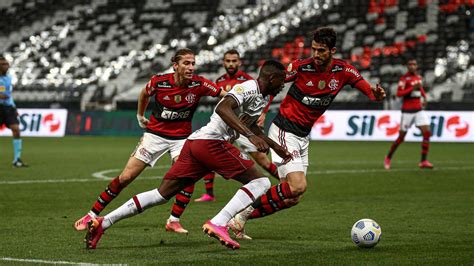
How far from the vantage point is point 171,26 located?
4688 centimetres

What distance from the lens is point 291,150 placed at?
948cm

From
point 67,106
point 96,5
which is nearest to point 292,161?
point 67,106

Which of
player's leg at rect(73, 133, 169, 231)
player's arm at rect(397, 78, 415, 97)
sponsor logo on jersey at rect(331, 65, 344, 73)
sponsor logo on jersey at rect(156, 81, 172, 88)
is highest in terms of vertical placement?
sponsor logo on jersey at rect(331, 65, 344, 73)

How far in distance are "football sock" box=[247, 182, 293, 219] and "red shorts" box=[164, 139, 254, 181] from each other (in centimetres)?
75

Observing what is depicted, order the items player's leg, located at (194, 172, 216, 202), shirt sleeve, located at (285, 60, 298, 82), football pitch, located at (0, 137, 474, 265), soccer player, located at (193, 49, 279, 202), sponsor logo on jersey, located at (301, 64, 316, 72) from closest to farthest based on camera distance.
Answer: football pitch, located at (0, 137, 474, 265) → shirt sleeve, located at (285, 60, 298, 82) → sponsor logo on jersey, located at (301, 64, 316, 72) → soccer player, located at (193, 49, 279, 202) → player's leg, located at (194, 172, 216, 202)

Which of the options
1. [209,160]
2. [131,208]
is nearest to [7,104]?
[131,208]

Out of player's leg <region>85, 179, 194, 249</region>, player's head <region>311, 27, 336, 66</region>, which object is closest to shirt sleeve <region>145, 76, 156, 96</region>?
player's head <region>311, 27, 336, 66</region>

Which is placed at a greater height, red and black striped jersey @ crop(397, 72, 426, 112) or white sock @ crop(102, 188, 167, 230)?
white sock @ crop(102, 188, 167, 230)

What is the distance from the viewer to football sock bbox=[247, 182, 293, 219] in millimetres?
9180

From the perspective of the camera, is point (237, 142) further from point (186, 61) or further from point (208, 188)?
point (186, 61)

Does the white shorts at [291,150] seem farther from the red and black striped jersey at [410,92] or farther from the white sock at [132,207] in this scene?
the red and black striped jersey at [410,92]

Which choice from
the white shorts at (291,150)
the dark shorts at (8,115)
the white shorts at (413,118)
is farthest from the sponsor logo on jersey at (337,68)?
the dark shorts at (8,115)

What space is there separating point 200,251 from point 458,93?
85.6 ft

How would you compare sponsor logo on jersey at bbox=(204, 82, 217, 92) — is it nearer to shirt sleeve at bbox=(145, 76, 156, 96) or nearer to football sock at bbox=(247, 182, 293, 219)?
shirt sleeve at bbox=(145, 76, 156, 96)
